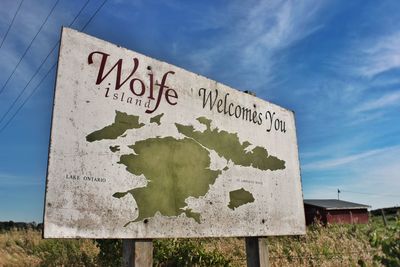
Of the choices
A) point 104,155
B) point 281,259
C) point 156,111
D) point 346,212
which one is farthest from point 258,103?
point 346,212

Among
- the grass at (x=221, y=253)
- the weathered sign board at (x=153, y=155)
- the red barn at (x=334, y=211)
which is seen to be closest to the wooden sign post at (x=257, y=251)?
the weathered sign board at (x=153, y=155)

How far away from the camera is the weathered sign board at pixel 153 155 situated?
2.59 metres

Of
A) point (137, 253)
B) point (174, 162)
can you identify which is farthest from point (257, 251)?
point (137, 253)

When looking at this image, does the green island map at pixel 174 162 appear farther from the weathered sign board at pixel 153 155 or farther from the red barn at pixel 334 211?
the red barn at pixel 334 211

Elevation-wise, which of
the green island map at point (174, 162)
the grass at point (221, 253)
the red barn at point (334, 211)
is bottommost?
the grass at point (221, 253)

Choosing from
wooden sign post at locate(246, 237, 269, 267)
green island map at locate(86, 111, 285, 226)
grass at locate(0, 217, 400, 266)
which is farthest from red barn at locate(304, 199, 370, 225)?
green island map at locate(86, 111, 285, 226)

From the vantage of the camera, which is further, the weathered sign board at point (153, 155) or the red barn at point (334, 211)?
the red barn at point (334, 211)

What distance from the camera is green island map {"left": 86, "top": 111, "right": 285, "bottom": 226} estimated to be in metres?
2.90

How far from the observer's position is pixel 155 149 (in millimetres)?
3117

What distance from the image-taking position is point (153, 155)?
3.09m

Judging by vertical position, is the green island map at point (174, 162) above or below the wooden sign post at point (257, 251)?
above

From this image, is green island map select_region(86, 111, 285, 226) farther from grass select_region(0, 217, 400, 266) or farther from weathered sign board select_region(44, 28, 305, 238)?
grass select_region(0, 217, 400, 266)

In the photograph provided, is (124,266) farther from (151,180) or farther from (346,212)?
(346,212)

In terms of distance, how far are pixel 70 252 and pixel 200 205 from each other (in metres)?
7.08
